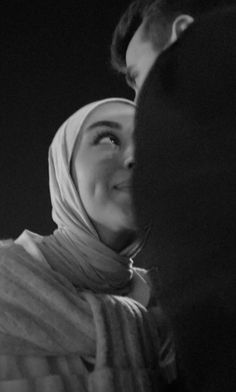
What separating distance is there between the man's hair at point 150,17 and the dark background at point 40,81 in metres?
0.78

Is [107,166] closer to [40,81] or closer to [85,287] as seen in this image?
[85,287]

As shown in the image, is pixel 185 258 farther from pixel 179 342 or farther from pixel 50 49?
pixel 50 49

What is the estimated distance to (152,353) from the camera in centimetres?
72

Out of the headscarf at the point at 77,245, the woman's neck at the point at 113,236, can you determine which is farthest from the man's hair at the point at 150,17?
the woman's neck at the point at 113,236

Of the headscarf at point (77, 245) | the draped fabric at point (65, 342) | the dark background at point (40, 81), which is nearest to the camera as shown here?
the draped fabric at point (65, 342)

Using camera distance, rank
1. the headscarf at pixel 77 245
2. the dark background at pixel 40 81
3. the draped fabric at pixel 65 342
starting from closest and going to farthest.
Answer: the draped fabric at pixel 65 342 → the headscarf at pixel 77 245 → the dark background at pixel 40 81

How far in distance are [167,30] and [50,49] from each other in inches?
38.2

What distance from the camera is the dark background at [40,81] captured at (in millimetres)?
1720

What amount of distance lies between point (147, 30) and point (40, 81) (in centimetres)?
95

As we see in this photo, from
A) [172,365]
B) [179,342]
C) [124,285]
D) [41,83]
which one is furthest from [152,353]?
[41,83]

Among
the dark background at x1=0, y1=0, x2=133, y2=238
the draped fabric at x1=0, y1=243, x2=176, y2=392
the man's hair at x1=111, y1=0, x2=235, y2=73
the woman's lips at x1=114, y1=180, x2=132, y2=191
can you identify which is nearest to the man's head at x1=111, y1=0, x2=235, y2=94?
the man's hair at x1=111, y1=0, x2=235, y2=73

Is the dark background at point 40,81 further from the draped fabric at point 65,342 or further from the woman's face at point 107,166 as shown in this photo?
the draped fabric at point 65,342

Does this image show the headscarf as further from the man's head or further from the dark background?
the dark background

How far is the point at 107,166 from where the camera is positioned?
2.70 ft
